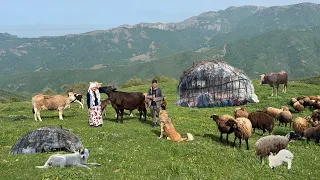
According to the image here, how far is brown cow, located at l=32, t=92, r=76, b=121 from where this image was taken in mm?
25031

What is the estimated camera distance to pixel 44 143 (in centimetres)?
1517

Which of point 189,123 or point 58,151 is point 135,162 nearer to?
point 58,151

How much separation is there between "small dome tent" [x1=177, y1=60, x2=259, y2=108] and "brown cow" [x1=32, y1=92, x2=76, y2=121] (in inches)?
748

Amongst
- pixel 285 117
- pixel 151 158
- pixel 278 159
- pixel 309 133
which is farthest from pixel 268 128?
pixel 151 158

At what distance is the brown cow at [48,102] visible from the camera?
25031mm

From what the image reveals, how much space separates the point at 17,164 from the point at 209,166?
28.0ft

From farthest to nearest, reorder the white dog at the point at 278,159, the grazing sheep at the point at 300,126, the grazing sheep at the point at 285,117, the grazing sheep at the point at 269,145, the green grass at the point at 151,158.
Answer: the grazing sheep at the point at 285,117 < the grazing sheep at the point at 300,126 < the grazing sheep at the point at 269,145 < the white dog at the point at 278,159 < the green grass at the point at 151,158

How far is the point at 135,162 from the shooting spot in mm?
13828

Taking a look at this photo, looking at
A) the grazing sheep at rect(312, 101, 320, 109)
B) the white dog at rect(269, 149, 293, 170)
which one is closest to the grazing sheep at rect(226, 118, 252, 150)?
the white dog at rect(269, 149, 293, 170)

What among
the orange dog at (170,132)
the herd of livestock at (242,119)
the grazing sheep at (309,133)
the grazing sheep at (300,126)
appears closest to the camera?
the herd of livestock at (242,119)

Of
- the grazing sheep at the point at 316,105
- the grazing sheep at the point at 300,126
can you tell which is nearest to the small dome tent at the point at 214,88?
the grazing sheep at the point at 316,105

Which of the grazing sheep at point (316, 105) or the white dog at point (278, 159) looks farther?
the grazing sheep at point (316, 105)

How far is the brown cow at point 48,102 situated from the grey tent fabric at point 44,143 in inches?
403

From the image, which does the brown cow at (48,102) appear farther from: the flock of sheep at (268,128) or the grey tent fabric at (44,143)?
the flock of sheep at (268,128)
